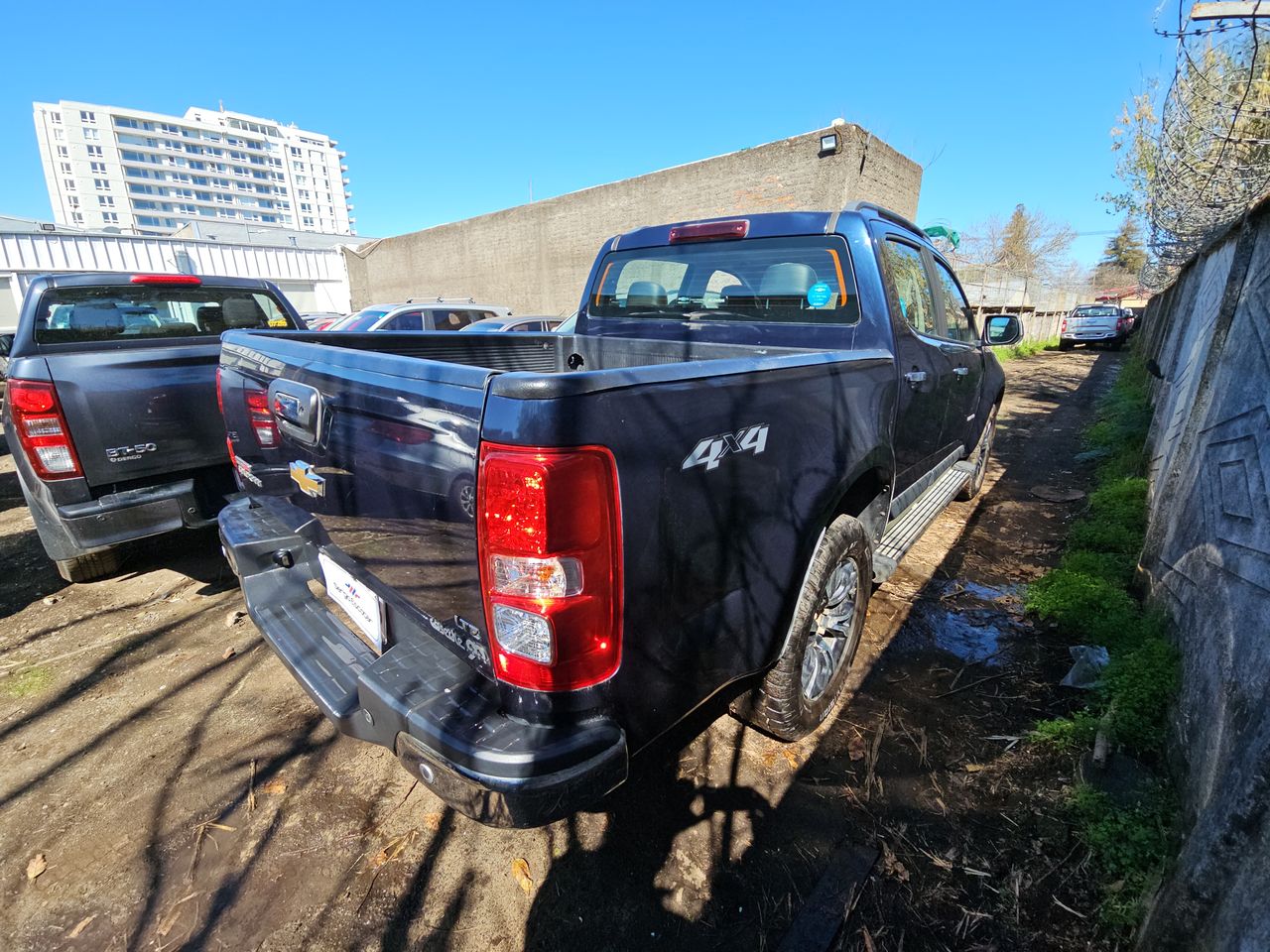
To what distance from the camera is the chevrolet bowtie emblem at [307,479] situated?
194cm

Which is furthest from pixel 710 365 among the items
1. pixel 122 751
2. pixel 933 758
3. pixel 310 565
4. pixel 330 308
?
pixel 330 308

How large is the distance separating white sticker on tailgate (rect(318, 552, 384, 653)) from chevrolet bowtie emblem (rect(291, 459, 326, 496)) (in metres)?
0.27

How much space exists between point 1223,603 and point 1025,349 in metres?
23.4

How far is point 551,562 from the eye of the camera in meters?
1.30

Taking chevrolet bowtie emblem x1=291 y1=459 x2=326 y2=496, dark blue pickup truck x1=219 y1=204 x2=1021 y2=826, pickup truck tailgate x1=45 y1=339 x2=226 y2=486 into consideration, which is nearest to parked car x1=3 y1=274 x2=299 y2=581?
pickup truck tailgate x1=45 y1=339 x2=226 y2=486

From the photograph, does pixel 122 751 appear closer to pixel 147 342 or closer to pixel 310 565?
pixel 310 565

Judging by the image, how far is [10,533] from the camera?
4902 millimetres

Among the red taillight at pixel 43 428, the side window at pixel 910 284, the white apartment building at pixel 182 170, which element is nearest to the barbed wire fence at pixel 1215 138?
the side window at pixel 910 284

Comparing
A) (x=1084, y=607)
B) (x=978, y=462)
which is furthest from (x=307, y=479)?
(x=978, y=462)

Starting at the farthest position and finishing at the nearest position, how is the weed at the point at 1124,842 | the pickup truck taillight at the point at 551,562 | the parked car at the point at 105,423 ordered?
the parked car at the point at 105,423 < the weed at the point at 1124,842 < the pickup truck taillight at the point at 551,562

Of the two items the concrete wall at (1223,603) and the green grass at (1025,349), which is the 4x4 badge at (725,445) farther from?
the green grass at (1025,349)

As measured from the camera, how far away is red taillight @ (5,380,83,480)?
9.80 ft

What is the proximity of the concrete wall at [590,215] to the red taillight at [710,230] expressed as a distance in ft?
32.6

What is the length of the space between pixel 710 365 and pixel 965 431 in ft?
12.7
